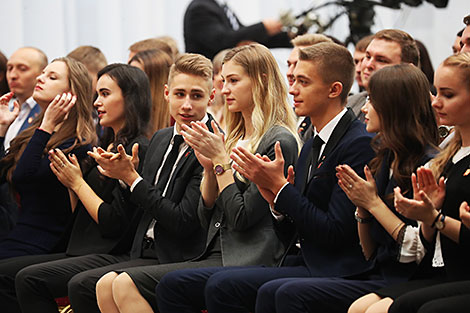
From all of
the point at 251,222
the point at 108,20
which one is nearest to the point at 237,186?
the point at 251,222

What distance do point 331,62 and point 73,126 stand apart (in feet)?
4.85

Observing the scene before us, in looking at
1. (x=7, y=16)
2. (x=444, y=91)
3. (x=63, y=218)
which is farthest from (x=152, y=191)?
(x=7, y=16)

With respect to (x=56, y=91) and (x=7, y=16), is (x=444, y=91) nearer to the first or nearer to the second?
(x=56, y=91)

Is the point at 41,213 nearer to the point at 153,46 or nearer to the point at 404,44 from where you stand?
the point at 153,46

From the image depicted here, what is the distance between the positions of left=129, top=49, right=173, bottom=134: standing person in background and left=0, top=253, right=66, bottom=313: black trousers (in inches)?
35.6

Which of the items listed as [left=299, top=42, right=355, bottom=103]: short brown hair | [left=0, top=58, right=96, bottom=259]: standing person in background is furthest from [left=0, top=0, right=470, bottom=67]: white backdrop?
[left=299, top=42, right=355, bottom=103]: short brown hair

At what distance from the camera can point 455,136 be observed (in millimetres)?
2703

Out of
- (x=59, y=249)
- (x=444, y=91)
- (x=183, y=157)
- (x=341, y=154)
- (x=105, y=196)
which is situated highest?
(x=444, y=91)

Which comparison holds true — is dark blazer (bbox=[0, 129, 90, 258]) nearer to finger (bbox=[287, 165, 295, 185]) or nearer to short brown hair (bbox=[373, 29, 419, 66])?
finger (bbox=[287, 165, 295, 185])

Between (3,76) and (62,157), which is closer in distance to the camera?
(62,157)

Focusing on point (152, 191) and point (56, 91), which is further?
point (56, 91)

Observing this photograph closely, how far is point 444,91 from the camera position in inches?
104

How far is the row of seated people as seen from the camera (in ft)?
8.74

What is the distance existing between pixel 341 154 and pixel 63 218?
63.4 inches
